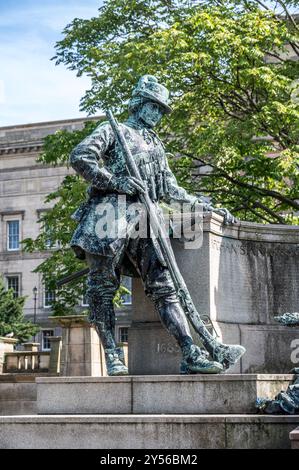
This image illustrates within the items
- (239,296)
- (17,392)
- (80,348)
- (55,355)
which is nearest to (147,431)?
(239,296)

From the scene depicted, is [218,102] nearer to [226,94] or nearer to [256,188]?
[226,94]

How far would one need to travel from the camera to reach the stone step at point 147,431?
907cm

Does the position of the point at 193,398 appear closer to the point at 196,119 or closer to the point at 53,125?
the point at 196,119

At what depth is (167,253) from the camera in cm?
1091

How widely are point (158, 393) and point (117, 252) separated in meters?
1.62

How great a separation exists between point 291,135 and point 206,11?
394 cm

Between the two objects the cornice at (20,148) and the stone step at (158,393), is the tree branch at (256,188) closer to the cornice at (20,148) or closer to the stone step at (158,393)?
the stone step at (158,393)

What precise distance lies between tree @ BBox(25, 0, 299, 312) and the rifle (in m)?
14.0

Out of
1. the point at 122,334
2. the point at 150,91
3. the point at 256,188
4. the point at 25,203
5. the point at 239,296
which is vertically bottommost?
the point at 239,296

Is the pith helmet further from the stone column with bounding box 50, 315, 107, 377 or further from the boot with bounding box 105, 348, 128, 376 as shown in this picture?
the stone column with bounding box 50, 315, 107, 377

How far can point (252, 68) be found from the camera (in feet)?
86.0

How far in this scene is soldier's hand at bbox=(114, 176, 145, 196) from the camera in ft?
35.9

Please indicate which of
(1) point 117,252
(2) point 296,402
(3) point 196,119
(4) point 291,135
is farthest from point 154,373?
(3) point 196,119
